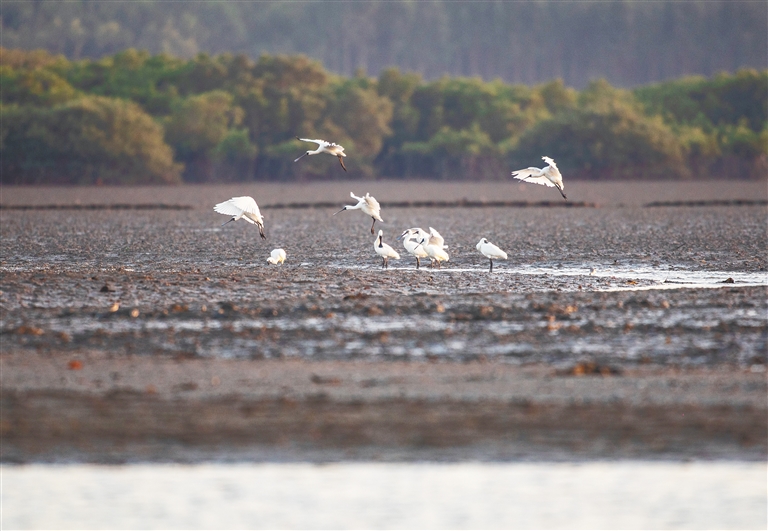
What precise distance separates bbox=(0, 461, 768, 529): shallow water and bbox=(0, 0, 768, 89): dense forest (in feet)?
514

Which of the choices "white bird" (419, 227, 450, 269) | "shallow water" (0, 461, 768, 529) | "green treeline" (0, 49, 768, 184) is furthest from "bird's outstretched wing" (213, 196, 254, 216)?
"green treeline" (0, 49, 768, 184)

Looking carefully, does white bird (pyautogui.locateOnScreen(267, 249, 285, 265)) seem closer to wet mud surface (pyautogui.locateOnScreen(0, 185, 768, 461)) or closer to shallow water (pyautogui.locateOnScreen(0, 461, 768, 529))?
wet mud surface (pyautogui.locateOnScreen(0, 185, 768, 461))

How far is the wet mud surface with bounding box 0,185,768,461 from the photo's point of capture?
8758 millimetres

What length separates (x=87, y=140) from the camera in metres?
68.8

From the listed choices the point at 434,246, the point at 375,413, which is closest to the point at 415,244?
the point at 434,246

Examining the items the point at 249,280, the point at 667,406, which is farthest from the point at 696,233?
the point at 667,406

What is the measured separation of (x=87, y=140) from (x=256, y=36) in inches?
4333

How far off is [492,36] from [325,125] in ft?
320

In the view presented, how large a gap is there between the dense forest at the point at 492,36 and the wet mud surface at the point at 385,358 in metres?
147

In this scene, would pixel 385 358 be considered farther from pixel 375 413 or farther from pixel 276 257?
pixel 276 257

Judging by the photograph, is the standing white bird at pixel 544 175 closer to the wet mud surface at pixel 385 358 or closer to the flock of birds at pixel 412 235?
the flock of birds at pixel 412 235

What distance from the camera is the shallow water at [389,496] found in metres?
7.36

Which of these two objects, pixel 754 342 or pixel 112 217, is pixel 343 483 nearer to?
pixel 754 342

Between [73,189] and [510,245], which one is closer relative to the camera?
[510,245]
